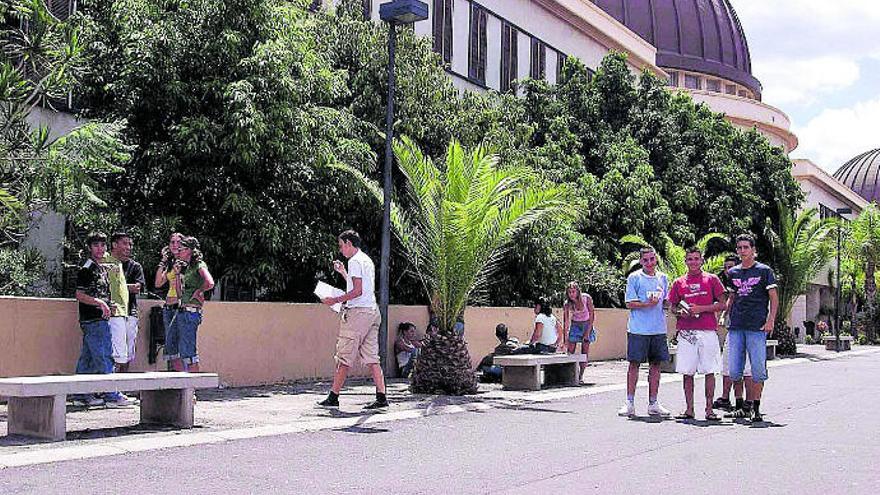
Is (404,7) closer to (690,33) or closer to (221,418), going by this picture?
(221,418)

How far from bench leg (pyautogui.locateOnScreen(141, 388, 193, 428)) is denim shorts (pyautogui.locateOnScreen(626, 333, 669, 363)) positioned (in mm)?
4828

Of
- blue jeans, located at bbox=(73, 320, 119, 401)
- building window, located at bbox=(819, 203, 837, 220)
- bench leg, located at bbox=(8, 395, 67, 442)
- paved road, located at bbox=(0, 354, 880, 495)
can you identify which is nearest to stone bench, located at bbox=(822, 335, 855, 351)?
building window, located at bbox=(819, 203, 837, 220)

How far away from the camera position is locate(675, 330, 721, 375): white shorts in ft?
36.2

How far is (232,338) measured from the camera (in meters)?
14.0

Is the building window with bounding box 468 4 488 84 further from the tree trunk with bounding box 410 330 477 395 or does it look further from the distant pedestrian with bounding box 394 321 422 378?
the tree trunk with bounding box 410 330 477 395

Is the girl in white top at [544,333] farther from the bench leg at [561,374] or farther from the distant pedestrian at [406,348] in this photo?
the distant pedestrian at [406,348]

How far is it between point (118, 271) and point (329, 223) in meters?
6.00

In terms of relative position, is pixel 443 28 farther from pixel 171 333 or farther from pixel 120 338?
pixel 120 338

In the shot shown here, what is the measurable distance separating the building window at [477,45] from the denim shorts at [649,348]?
2177 centimetres

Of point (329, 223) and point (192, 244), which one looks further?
point (329, 223)

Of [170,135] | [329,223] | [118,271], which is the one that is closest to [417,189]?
[329,223]

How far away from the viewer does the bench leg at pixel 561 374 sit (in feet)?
→ 52.4

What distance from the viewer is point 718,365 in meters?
11.0

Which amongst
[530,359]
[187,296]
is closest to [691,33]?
[530,359]
